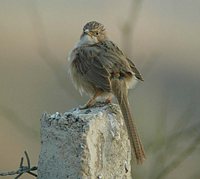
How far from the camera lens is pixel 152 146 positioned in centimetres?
647

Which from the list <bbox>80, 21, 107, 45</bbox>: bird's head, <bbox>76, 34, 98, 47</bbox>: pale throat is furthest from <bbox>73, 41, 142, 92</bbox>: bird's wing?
<bbox>80, 21, 107, 45</bbox>: bird's head

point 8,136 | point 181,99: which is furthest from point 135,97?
point 181,99

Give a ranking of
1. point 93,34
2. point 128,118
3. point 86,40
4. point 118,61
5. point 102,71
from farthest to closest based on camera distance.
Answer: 1. point 93,34
2. point 86,40
3. point 118,61
4. point 102,71
5. point 128,118

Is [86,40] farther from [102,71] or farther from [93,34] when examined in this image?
[102,71]

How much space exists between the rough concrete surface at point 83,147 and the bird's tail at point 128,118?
507 millimetres

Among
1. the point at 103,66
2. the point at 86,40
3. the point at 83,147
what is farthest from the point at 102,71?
the point at 83,147

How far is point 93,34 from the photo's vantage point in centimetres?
753

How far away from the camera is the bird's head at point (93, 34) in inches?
291

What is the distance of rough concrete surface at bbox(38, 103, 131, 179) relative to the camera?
439cm

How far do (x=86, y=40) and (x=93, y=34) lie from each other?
0.22 meters

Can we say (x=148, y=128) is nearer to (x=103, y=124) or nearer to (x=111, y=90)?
(x=111, y=90)

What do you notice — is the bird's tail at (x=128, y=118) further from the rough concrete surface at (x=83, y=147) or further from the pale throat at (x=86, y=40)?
the pale throat at (x=86, y=40)

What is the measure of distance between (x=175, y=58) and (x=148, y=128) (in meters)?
12.0

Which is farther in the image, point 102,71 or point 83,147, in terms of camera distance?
A: point 102,71
